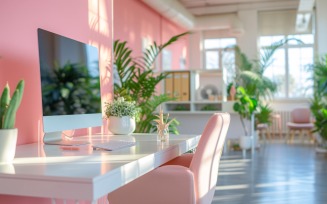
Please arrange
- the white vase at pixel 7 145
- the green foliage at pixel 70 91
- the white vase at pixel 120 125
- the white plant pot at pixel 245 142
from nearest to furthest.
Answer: the white vase at pixel 7 145, the green foliage at pixel 70 91, the white vase at pixel 120 125, the white plant pot at pixel 245 142

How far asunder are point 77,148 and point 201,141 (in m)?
0.65

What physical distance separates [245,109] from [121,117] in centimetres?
439

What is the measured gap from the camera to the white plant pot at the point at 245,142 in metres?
6.97

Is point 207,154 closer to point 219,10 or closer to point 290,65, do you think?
point 219,10

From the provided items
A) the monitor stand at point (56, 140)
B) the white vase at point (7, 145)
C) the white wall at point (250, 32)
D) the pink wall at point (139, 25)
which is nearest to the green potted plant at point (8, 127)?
the white vase at point (7, 145)

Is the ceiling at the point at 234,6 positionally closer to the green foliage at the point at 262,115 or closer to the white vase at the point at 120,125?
the green foliage at the point at 262,115

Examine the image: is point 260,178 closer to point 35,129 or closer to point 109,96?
point 109,96

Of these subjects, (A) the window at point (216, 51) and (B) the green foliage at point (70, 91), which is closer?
(B) the green foliage at point (70, 91)

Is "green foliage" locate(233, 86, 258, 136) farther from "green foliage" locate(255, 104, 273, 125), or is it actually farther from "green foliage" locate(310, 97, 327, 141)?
"green foliage" locate(255, 104, 273, 125)

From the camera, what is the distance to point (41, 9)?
2.42 m

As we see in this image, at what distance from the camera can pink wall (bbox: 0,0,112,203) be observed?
83.9 inches

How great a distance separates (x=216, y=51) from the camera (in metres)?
10.7

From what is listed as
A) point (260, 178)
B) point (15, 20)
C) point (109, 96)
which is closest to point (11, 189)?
point (15, 20)

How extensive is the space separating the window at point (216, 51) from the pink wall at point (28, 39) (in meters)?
8.00
